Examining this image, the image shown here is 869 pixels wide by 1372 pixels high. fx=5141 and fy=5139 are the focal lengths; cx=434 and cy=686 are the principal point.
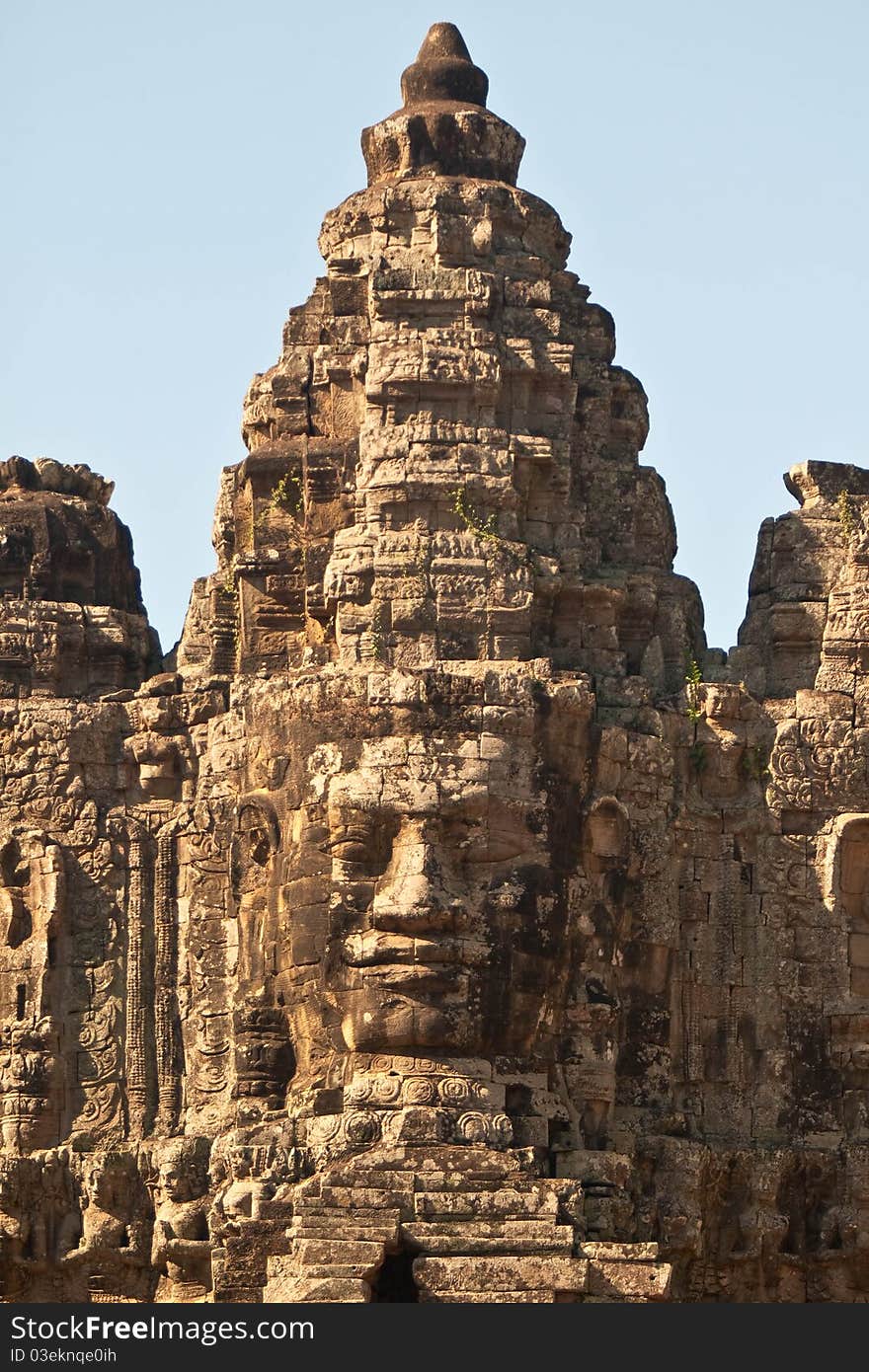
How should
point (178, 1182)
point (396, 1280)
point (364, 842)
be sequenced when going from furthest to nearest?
1. point (178, 1182)
2. point (364, 842)
3. point (396, 1280)

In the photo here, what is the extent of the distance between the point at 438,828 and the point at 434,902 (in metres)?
0.80

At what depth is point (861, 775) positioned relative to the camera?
52656 mm

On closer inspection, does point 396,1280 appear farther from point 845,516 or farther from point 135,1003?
point 845,516

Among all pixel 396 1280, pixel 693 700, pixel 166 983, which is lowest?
pixel 396 1280

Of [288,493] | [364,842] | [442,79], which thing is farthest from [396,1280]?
[442,79]

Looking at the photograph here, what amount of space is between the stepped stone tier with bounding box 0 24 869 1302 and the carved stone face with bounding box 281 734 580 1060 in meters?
0.04

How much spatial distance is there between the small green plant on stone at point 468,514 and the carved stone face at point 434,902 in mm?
2302

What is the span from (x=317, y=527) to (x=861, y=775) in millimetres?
6132

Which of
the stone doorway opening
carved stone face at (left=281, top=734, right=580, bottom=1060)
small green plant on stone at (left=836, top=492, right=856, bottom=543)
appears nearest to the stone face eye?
carved stone face at (left=281, top=734, right=580, bottom=1060)

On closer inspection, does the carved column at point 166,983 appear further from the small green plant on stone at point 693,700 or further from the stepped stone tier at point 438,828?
the small green plant on stone at point 693,700

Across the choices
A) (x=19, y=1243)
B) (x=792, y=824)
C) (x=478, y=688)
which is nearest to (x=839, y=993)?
(x=792, y=824)

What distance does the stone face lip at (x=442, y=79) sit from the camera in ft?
175

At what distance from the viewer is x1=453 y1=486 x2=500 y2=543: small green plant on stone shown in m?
51.0

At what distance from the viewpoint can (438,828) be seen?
4969 cm
